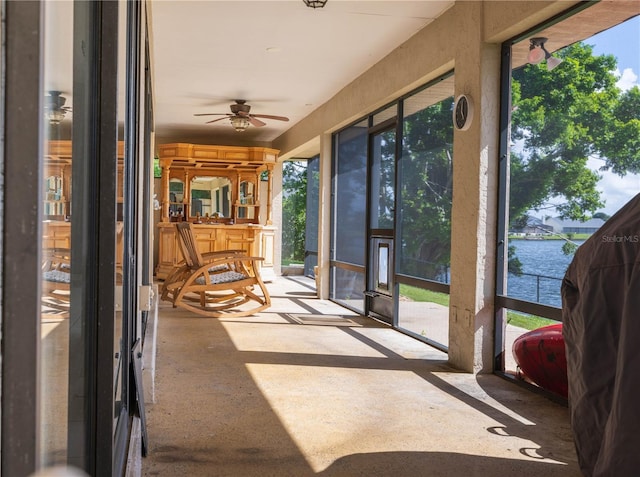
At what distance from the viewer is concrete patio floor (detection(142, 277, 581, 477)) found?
2.69 meters

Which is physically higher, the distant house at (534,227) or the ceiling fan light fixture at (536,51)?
the ceiling fan light fixture at (536,51)

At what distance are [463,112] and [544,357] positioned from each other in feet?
5.84

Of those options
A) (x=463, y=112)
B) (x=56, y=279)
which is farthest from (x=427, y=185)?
(x=56, y=279)

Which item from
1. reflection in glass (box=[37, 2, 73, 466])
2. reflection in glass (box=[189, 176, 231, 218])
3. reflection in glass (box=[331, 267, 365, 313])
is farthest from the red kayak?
reflection in glass (box=[189, 176, 231, 218])

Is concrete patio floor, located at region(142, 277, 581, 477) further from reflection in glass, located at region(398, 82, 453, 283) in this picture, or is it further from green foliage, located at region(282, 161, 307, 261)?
green foliage, located at region(282, 161, 307, 261)

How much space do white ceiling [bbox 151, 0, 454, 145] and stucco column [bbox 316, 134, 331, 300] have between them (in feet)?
2.20

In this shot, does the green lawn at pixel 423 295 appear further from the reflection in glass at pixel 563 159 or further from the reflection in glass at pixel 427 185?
the reflection in glass at pixel 563 159

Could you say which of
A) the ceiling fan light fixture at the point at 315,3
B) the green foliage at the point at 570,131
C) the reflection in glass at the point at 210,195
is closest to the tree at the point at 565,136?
the green foliage at the point at 570,131

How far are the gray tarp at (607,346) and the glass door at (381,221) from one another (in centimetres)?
418

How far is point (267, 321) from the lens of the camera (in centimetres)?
662

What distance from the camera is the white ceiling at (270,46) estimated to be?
5.10m

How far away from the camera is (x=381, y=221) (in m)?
6.98

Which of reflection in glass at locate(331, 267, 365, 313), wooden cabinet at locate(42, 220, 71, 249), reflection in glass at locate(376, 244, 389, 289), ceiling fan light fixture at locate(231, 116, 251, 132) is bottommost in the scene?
reflection in glass at locate(331, 267, 365, 313)

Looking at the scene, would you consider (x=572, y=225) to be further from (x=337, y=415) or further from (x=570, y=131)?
(x=337, y=415)
